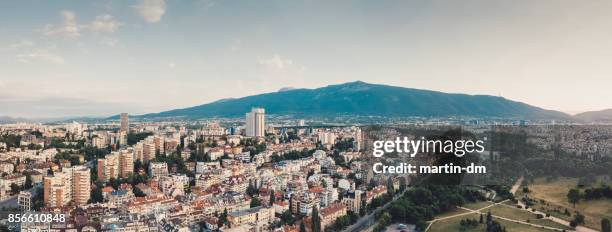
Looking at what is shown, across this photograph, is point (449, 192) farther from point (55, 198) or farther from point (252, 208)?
point (55, 198)

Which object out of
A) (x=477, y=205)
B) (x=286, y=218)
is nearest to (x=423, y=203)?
(x=477, y=205)

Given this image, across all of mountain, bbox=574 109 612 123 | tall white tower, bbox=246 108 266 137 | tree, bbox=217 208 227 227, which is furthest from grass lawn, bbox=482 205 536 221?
tall white tower, bbox=246 108 266 137

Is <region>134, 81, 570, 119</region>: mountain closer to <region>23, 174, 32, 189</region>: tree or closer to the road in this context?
the road

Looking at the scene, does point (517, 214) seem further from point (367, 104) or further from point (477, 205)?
point (367, 104)

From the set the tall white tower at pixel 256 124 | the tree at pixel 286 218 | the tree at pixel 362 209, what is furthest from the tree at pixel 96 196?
the tall white tower at pixel 256 124

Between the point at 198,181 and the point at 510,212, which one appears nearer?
the point at 510,212
